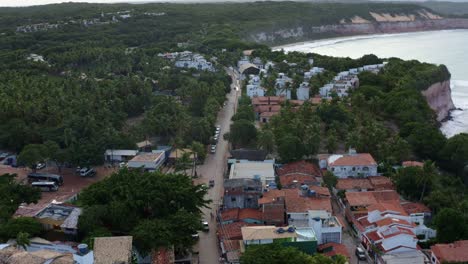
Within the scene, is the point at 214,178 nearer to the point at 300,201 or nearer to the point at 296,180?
the point at 296,180

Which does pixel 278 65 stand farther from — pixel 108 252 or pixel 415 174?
pixel 108 252

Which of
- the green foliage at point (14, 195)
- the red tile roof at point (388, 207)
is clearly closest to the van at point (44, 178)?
the green foliage at point (14, 195)

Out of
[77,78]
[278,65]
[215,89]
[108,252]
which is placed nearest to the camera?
[108,252]

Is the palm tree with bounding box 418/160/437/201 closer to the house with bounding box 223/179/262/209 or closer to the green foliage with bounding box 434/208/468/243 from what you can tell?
the green foliage with bounding box 434/208/468/243

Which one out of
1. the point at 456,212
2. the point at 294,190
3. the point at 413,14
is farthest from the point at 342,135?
the point at 413,14

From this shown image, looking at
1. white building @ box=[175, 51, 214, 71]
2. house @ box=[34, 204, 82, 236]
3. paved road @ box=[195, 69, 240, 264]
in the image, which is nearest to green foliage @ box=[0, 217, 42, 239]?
house @ box=[34, 204, 82, 236]

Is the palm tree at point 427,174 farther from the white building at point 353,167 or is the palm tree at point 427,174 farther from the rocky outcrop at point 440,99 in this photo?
the rocky outcrop at point 440,99
